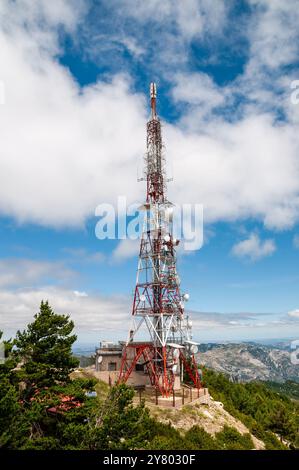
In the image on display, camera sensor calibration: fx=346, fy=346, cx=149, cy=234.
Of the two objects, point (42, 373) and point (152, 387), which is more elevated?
point (42, 373)

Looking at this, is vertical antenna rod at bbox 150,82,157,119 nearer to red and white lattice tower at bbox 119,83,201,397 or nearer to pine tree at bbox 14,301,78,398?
red and white lattice tower at bbox 119,83,201,397

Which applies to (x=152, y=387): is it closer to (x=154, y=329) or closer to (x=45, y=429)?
(x=154, y=329)

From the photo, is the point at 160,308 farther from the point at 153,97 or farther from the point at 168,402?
the point at 153,97

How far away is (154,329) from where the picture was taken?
43188mm

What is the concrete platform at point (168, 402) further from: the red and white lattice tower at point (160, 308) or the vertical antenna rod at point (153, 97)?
the vertical antenna rod at point (153, 97)

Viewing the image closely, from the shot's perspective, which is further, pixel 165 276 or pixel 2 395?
pixel 165 276

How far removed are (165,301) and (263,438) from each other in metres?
20.2

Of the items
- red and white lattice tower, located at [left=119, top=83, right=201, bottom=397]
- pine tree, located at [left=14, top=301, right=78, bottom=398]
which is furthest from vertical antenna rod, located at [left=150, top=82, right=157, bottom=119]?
pine tree, located at [left=14, top=301, right=78, bottom=398]

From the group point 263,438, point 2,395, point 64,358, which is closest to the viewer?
point 2,395

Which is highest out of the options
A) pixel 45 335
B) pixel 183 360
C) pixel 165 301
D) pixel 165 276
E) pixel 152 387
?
pixel 165 276

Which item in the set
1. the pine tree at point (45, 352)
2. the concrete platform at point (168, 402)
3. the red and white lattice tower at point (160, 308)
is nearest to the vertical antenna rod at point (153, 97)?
the red and white lattice tower at point (160, 308)

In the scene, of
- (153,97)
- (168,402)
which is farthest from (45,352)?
(153,97)

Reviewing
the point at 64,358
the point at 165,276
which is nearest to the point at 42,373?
the point at 64,358
